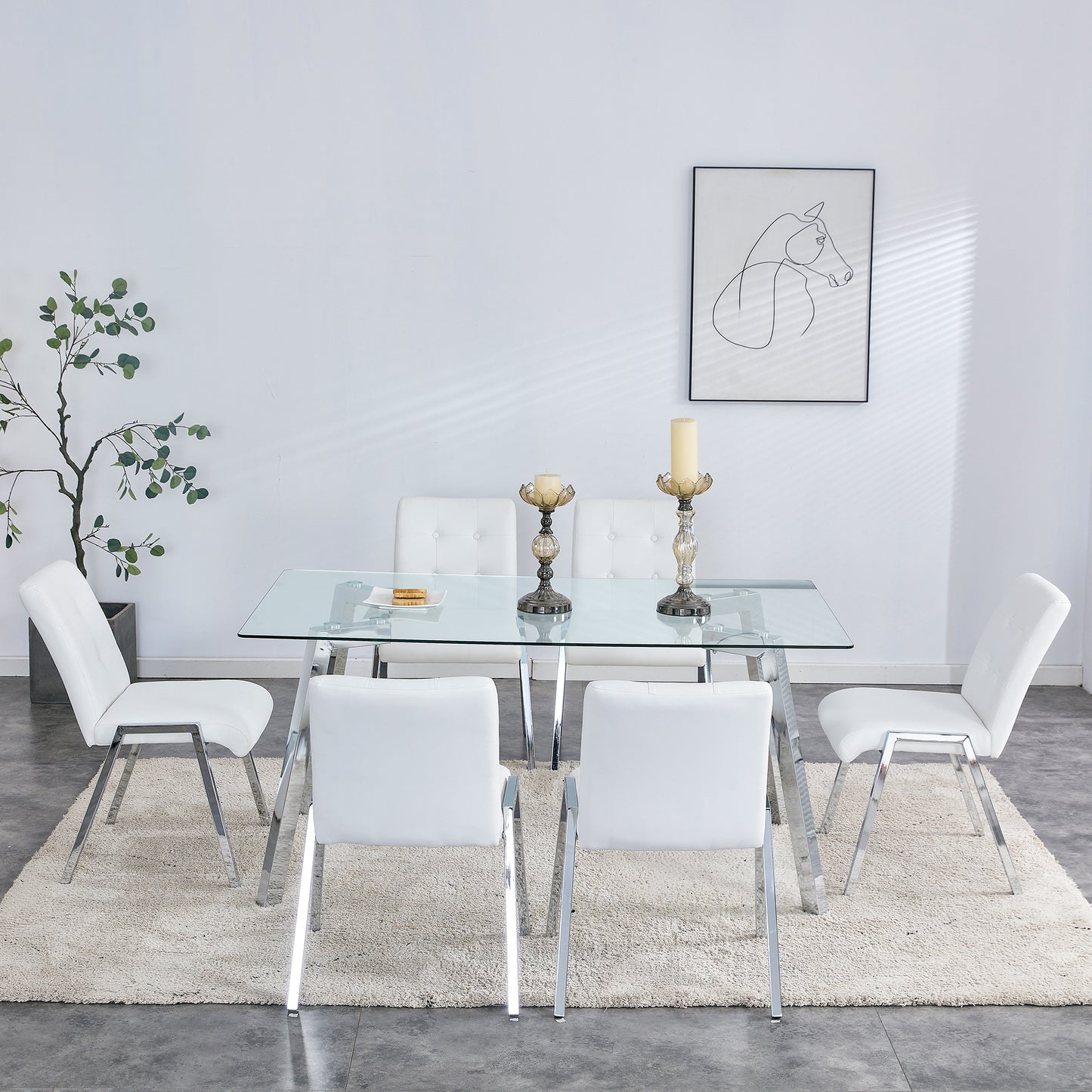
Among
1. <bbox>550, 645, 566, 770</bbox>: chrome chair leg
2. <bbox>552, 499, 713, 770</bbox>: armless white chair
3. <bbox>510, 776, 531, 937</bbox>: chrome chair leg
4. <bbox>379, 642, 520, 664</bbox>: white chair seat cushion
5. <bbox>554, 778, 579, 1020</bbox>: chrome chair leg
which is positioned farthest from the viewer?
<bbox>552, 499, 713, 770</bbox>: armless white chair

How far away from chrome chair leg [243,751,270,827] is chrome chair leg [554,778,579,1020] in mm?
1043

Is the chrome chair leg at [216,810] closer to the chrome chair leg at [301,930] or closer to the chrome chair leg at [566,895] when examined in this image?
the chrome chair leg at [301,930]

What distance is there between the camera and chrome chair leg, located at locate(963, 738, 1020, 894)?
2.91 m

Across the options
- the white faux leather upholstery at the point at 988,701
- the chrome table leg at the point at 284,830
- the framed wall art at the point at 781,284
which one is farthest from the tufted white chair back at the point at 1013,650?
the chrome table leg at the point at 284,830

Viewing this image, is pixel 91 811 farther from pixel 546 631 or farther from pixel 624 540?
pixel 624 540

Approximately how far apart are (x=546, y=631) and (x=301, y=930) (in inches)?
36.6

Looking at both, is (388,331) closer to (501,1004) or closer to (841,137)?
(841,137)

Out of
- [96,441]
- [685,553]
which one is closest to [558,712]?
[685,553]

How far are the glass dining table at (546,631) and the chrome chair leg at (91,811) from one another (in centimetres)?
44

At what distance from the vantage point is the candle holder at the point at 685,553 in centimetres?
305

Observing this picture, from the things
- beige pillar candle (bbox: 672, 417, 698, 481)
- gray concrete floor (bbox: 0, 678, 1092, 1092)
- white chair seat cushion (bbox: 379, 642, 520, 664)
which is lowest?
gray concrete floor (bbox: 0, 678, 1092, 1092)

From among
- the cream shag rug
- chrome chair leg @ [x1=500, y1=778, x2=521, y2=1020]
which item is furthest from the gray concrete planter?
chrome chair leg @ [x1=500, y1=778, x2=521, y2=1020]

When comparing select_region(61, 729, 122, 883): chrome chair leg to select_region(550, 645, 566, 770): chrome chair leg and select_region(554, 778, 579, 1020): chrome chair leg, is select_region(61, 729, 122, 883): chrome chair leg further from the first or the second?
select_region(550, 645, 566, 770): chrome chair leg

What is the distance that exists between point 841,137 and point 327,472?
A: 7.86ft
